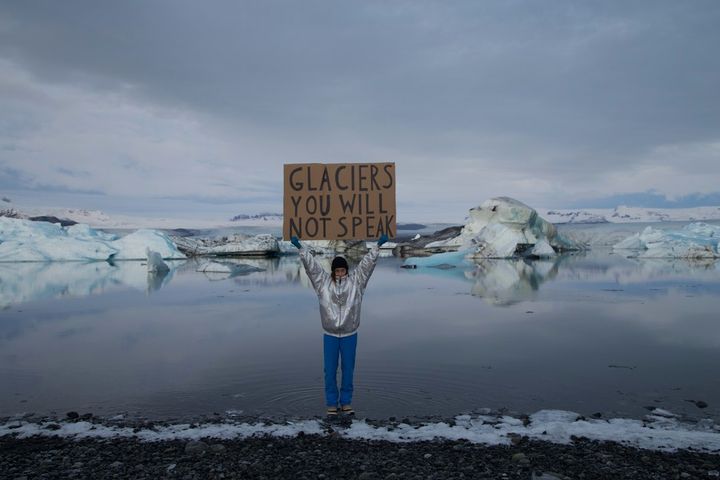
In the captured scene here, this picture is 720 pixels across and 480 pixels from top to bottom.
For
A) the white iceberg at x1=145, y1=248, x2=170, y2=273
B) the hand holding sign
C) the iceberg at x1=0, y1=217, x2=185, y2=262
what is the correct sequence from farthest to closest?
the iceberg at x1=0, y1=217, x2=185, y2=262 < the white iceberg at x1=145, y1=248, x2=170, y2=273 < the hand holding sign

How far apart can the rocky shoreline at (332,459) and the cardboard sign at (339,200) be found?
1.96m

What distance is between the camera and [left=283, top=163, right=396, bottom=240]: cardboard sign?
512 cm

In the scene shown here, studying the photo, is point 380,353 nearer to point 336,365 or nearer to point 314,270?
point 336,365

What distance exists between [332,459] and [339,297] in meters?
1.48

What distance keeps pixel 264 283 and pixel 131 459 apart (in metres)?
14.0

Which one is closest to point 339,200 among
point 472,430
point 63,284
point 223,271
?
point 472,430

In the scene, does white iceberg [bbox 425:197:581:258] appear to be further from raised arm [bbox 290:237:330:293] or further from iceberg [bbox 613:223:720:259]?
raised arm [bbox 290:237:330:293]

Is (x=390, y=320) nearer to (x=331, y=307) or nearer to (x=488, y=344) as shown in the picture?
(x=488, y=344)

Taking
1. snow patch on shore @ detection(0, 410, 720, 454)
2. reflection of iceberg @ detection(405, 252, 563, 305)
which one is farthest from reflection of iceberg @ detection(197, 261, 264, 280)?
snow patch on shore @ detection(0, 410, 720, 454)

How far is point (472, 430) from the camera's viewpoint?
3.98m

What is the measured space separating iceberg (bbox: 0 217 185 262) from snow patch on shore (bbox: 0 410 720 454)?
28267mm

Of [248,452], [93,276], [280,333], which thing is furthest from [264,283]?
[248,452]

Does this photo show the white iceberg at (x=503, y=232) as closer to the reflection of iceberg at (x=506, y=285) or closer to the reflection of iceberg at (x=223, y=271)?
the reflection of iceberg at (x=506, y=285)

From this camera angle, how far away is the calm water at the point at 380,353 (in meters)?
4.86
